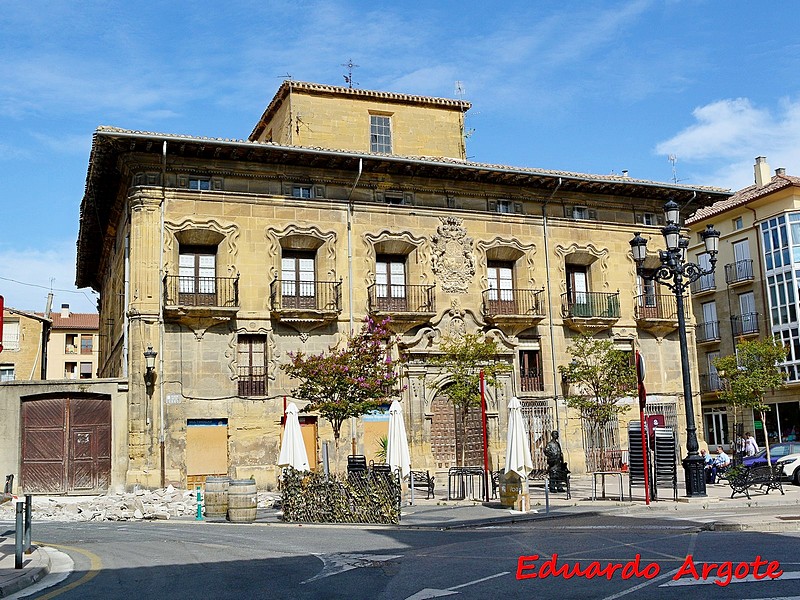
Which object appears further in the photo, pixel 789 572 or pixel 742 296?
pixel 742 296

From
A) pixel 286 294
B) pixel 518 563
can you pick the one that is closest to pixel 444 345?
pixel 286 294

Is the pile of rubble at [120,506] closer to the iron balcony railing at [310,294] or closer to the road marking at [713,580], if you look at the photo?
the iron balcony railing at [310,294]

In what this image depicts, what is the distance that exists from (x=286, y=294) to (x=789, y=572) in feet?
66.4

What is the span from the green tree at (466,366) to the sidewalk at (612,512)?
172 inches

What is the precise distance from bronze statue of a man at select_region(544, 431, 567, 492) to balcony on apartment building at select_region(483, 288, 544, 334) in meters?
7.41

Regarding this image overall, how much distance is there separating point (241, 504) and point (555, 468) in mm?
8589

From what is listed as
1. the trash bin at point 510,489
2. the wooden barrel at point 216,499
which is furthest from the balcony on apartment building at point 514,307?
the wooden barrel at point 216,499

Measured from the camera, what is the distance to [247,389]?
25781mm

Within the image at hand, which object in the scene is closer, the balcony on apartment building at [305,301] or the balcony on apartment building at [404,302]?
the balcony on apartment building at [305,301]

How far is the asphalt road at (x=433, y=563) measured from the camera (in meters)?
7.92

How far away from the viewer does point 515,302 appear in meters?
29.6

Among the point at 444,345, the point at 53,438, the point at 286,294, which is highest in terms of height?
the point at 286,294

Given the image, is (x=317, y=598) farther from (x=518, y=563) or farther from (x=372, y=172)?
(x=372, y=172)

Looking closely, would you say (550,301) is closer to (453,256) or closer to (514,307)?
(514,307)
